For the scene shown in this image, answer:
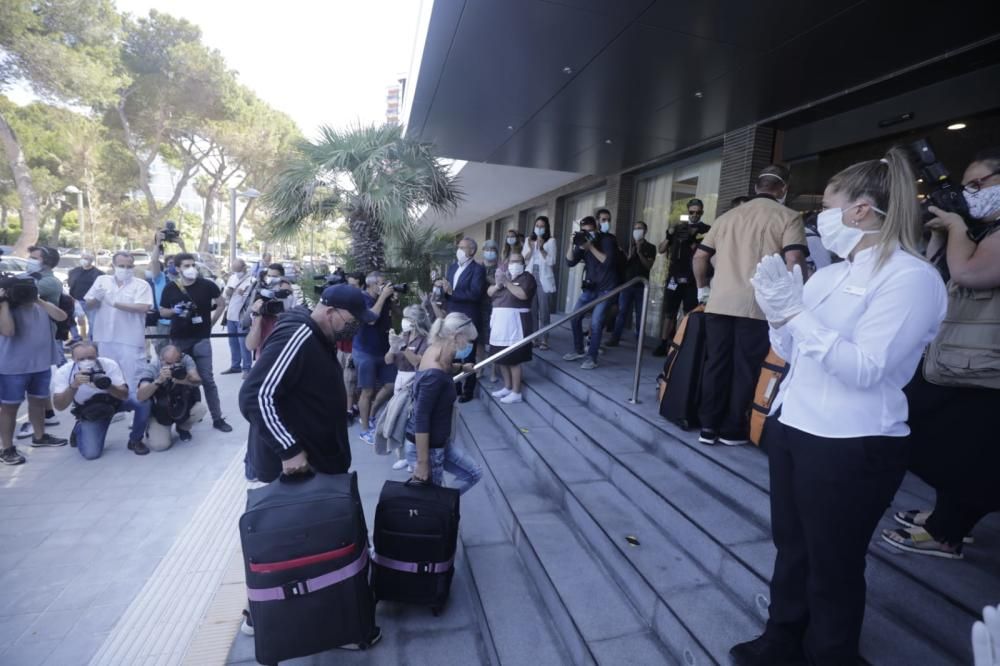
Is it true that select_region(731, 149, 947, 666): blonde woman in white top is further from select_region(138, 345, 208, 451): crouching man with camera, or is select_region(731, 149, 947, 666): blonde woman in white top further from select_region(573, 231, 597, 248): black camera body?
select_region(138, 345, 208, 451): crouching man with camera

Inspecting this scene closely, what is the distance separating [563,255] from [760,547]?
1049cm

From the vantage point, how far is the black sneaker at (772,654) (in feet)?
5.33

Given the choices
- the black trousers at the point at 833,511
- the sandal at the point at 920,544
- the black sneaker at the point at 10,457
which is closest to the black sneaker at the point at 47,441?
the black sneaker at the point at 10,457

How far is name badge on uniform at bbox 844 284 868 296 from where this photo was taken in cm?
129

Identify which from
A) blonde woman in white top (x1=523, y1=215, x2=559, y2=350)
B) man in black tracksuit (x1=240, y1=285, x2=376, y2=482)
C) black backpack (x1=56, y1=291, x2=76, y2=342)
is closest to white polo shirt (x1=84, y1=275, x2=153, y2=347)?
black backpack (x1=56, y1=291, x2=76, y2=342)

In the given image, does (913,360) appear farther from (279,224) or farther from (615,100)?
(279,224)

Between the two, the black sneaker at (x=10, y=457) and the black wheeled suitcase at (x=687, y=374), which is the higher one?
the black wheeled suitcase at (x=687, y=374)

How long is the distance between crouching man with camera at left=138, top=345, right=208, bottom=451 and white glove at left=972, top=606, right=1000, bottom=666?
5.83 meters

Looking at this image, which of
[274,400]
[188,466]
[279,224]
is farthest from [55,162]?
[274,400]

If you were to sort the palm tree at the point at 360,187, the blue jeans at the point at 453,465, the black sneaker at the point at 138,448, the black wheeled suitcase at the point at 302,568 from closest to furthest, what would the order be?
the black wheeled suitcase at the point at 302,568 < the blue jeans at the point at 453,465 < the black sneaker at the point at 138,448 < the palm tree at the point at 360,187

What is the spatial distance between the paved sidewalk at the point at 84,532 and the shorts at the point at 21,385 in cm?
60

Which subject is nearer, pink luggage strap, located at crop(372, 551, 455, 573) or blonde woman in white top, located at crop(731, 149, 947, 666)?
blonde woman in white top, located at crop(731, 149, 947, 666)

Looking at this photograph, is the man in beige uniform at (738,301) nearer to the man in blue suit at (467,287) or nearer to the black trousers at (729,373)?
the black trousers at (729,373)

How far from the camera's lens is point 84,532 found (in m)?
3.37
